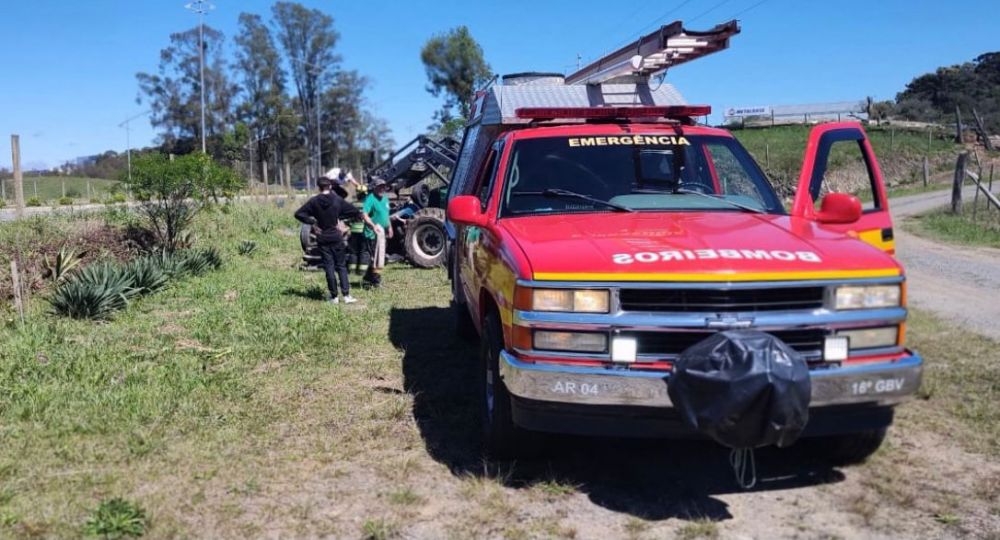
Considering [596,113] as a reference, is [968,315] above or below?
below

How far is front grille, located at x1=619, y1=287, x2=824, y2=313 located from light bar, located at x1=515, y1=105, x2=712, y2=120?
7.02 feet

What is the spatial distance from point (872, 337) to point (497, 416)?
74.9 inches

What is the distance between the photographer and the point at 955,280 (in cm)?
1070

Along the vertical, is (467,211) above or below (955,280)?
above

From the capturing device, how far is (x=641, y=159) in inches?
219

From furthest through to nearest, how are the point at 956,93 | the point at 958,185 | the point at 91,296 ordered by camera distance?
the point at 956,93 → the point at 958,185 → the point at 91,296

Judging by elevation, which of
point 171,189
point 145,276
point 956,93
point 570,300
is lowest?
point 145,276

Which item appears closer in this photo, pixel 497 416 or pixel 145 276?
pixel 497 416

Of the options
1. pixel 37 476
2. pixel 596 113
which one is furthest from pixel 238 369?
pixel 596 113

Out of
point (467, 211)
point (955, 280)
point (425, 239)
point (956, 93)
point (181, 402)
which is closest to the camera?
point (467, 211)

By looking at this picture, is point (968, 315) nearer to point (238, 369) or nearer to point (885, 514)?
point (885, 514)

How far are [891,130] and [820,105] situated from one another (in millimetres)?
7385

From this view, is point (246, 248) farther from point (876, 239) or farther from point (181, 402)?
point (876, 239)

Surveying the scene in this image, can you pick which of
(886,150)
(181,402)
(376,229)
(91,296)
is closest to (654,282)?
(181,402)
